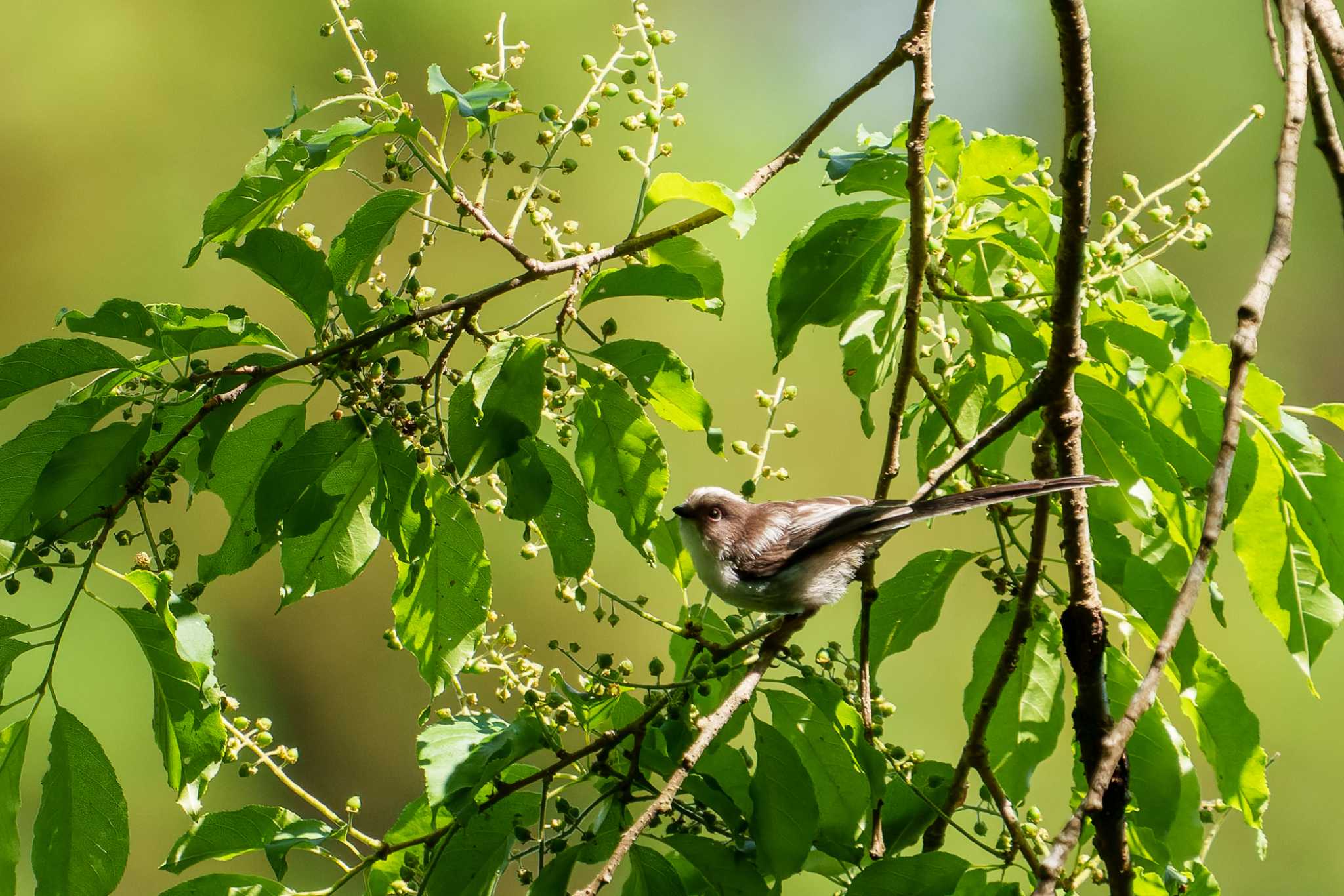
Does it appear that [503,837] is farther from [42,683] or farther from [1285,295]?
[1285,295]

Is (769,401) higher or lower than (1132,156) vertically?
lower

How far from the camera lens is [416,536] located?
81 centimetres

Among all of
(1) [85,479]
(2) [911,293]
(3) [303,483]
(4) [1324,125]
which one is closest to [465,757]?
(3) [303,483]

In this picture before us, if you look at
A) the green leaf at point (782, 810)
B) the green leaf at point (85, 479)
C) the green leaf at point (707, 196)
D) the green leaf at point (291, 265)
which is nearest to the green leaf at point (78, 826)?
the green leaf at point (85, 479)

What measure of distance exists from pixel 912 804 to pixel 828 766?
113mm

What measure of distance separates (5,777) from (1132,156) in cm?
464

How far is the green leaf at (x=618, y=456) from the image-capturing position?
858 millimetres

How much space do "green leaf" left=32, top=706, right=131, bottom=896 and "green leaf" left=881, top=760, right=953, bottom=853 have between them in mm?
638

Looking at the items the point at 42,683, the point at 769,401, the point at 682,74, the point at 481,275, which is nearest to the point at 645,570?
the point at 481,275

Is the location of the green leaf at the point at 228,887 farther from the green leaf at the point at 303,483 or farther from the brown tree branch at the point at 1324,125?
the brown tree branch at the point at 1324,125

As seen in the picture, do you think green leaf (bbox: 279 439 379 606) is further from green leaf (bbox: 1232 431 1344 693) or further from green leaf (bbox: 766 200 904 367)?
green leaf (bbox: 1232 431 1344 693)

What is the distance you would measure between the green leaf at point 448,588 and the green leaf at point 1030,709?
461 mm

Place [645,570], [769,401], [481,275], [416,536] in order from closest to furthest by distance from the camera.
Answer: [416,536], [769,401], [645,570], [481,275]

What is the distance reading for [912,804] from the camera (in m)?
1.00
